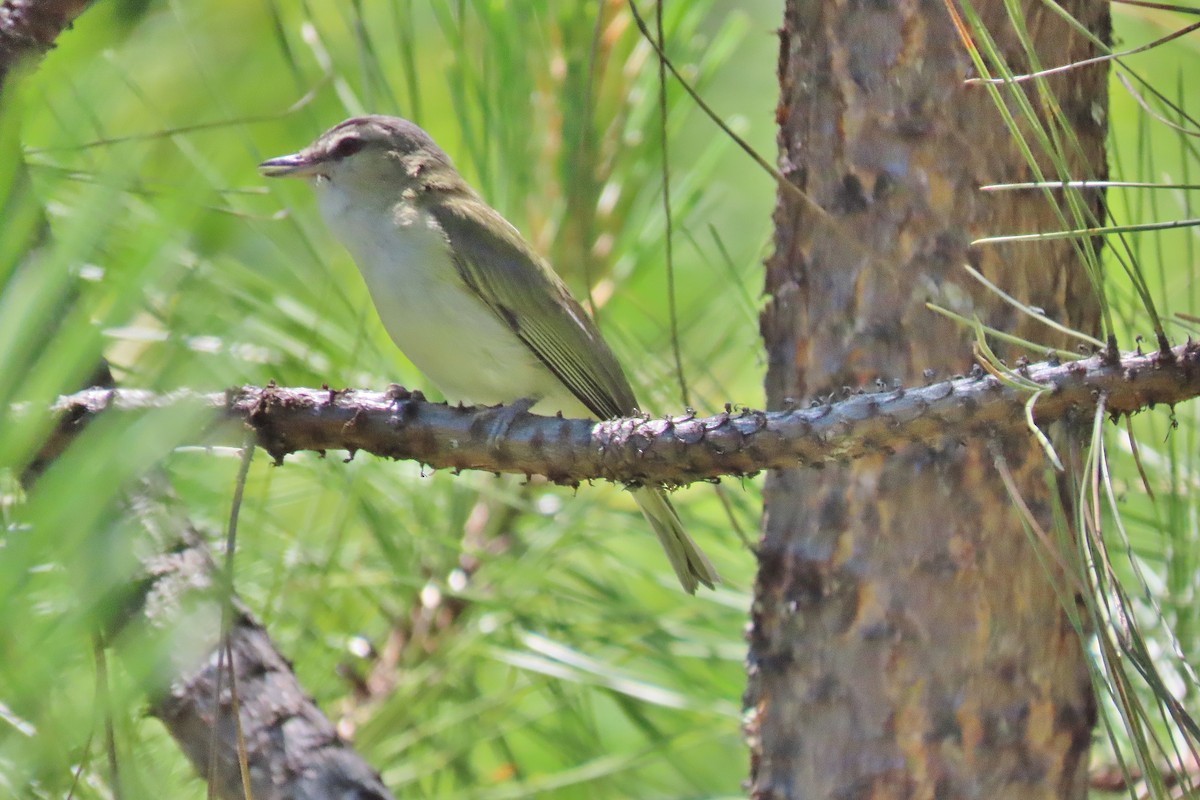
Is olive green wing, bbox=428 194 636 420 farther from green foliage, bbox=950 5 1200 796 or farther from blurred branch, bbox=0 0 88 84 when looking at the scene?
blurred branch, bbox=0 0 88 84

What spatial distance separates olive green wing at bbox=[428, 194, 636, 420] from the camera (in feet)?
7.83

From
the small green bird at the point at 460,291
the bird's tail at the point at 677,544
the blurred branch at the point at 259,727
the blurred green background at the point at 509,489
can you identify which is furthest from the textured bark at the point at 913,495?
the blurred branch at the point at 259,727

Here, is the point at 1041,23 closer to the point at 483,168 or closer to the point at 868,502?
the point at 868,502

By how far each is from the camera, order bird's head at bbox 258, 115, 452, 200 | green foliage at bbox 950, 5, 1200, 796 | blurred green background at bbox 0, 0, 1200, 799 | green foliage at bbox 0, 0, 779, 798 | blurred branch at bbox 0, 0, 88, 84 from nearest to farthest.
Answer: green foliage at bbox 950, 5, 1200, 796, blurred branch at bbox 0, 0, 88, 84, blurred green background at bbox 0, 0, 1200, 799, green foliage at bbox 0, 0, 779, 798, bird's head at bbox 258, 115, 452, 200

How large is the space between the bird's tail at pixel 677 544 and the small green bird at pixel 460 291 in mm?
14

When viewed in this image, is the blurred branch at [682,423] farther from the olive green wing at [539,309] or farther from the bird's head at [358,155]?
the bird's head at [358,155]

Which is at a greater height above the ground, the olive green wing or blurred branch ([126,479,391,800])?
the olive green wing

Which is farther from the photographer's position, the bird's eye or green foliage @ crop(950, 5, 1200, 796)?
the bird's eye

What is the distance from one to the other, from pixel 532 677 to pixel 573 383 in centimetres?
58

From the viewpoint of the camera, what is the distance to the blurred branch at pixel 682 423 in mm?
1123

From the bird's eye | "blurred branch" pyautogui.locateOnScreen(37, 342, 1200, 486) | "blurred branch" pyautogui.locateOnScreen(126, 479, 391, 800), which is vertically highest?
the bird's eye

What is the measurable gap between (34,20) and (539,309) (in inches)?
46.0

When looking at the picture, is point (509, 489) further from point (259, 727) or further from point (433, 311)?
point (259, 727)

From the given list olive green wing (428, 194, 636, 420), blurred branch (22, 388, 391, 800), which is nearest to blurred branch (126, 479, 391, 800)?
blurred branch (22, 388, 391, 800)
